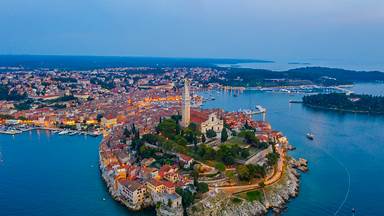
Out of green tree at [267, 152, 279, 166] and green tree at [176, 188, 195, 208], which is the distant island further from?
green tree at [176, 188, 195, 208]

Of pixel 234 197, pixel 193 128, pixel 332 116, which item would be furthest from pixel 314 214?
pixel 332 116

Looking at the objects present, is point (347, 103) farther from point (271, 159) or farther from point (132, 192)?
point (132, 192)

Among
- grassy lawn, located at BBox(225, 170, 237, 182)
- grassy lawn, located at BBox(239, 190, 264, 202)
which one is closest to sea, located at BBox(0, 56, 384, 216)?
grassy lawn, located at BBox(239, 190, 264, 202)

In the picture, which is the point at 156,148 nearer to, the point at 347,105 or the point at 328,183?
the point at 328,183

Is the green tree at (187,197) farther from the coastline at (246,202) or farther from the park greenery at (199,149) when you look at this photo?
the coastline at (246,202)

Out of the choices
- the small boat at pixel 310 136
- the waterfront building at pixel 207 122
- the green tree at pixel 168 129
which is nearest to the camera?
the green tree at pixel 168 129

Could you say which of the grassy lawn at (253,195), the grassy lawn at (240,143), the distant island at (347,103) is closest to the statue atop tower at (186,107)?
the grassy lawn at (240,143)

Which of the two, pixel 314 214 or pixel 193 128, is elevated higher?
pixel 193 128
